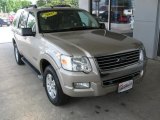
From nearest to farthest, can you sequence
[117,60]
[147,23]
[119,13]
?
[117,60], [147,23], [119,13]

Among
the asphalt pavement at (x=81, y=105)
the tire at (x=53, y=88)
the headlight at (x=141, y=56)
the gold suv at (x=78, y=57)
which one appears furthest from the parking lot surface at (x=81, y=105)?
the headlight at (x=141, y=56)

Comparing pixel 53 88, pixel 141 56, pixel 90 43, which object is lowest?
pixel 53 88

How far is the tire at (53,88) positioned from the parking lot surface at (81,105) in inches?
5.0

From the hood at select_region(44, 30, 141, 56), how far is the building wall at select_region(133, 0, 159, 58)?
9.58ft

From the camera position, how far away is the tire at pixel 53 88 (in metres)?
3.47

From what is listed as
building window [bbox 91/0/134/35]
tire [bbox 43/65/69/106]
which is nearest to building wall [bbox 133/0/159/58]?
building window [bbox 91/0/134/35]

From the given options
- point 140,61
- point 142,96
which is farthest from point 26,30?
point 142,96

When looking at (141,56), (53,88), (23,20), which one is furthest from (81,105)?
(23,20)

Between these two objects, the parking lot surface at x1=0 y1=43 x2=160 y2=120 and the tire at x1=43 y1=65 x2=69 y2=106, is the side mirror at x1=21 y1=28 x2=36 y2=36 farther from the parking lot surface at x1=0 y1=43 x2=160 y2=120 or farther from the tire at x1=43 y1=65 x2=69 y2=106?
the parking lot surface at x1=0 y1=43 x2=160 y2=120

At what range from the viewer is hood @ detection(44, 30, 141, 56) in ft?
10.4

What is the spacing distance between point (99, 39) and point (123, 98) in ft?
4.07

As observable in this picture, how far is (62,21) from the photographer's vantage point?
4410 millimetres

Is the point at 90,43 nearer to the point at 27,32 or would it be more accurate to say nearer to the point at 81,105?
the point at 81,105

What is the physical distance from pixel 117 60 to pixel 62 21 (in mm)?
1668
